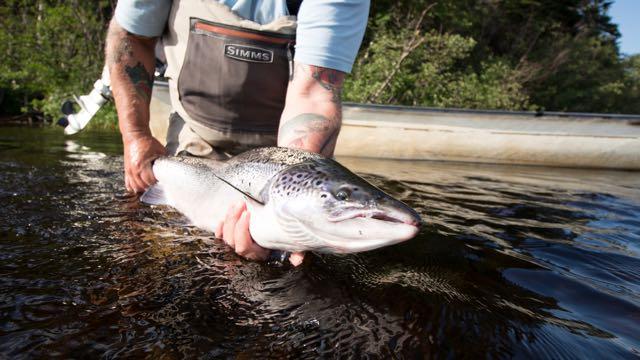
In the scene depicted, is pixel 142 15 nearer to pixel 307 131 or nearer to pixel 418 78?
pixel 307 131

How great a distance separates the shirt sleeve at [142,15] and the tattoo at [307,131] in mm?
1620

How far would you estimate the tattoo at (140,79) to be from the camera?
323cm

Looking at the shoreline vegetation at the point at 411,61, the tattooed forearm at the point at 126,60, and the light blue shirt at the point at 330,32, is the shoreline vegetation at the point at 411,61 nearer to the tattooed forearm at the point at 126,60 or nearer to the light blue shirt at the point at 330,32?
the tattooed forearm at the point at 126,60

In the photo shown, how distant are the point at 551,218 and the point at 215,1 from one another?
11.0 ft

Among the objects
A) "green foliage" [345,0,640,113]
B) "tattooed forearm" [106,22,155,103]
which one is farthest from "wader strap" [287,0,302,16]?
"green foliage" [345,0,640,113]

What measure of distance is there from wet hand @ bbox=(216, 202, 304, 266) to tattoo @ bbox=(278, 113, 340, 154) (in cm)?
50

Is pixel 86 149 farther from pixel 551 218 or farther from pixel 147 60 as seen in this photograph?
pixel 551 218

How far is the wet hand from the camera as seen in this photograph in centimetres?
189

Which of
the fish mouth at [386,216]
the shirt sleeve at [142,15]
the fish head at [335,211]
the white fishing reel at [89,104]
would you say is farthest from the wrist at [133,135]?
the fish mouth at [386,216]

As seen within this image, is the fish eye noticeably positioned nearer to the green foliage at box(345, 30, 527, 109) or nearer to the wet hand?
the wet hand

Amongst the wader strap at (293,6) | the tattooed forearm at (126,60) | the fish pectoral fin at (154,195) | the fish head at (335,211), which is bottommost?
the fish pectoral fin at (154,195)

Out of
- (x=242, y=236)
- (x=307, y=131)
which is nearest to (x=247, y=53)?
(x=307, y=131)

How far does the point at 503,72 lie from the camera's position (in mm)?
20156

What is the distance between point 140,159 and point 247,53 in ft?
3.66
